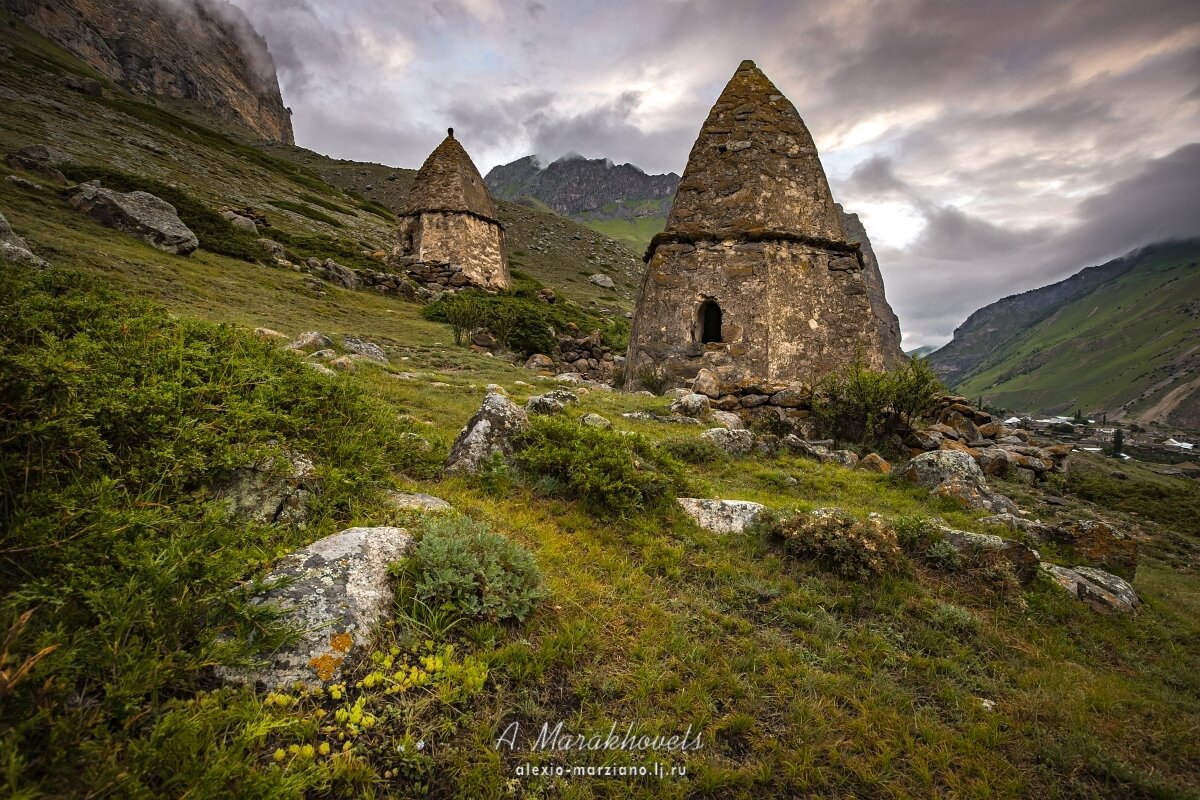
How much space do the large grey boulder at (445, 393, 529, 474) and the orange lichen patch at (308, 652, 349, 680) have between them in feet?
9.25

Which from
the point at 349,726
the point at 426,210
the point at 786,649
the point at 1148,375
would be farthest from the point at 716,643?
the point at 1148,375

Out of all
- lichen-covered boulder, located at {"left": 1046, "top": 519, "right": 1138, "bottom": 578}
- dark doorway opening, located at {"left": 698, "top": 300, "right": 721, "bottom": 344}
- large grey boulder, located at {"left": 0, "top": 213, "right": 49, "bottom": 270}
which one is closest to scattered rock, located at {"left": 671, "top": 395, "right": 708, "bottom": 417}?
dark doorway opening, located at {"left": 698, "top": 300, "right": 721, "bottom": 344}

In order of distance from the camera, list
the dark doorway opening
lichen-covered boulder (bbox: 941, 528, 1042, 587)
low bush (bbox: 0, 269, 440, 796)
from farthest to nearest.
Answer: the dark doorway opening, lichen-covered boulder (bbox: 941, 528, 1042, 587), low bush (bbox: 0, 269, 440, 796)

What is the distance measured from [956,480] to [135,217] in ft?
80.6

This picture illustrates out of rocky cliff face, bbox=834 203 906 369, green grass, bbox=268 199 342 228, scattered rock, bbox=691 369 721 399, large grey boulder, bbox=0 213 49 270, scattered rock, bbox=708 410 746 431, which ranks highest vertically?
rocky cliff face, bbox=834 203 906 369

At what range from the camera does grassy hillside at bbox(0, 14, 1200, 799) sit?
1850 millimetres

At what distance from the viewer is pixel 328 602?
8.48 ft

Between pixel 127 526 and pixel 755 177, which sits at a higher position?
pixel 755 177

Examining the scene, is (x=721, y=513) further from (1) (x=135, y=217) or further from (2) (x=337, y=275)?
(2) (x=337, y=275)

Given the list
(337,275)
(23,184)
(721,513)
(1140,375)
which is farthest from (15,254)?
(1140,375)

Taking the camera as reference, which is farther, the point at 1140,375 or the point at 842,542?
the point at 1140,375

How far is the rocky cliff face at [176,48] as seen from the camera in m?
74.9

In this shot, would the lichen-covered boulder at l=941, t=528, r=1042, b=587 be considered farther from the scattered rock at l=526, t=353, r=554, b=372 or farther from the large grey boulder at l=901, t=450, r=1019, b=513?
the scattered rock at l=526, t=353, r=554, b=372

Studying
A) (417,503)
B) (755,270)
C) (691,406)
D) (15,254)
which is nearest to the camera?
(417,503)
